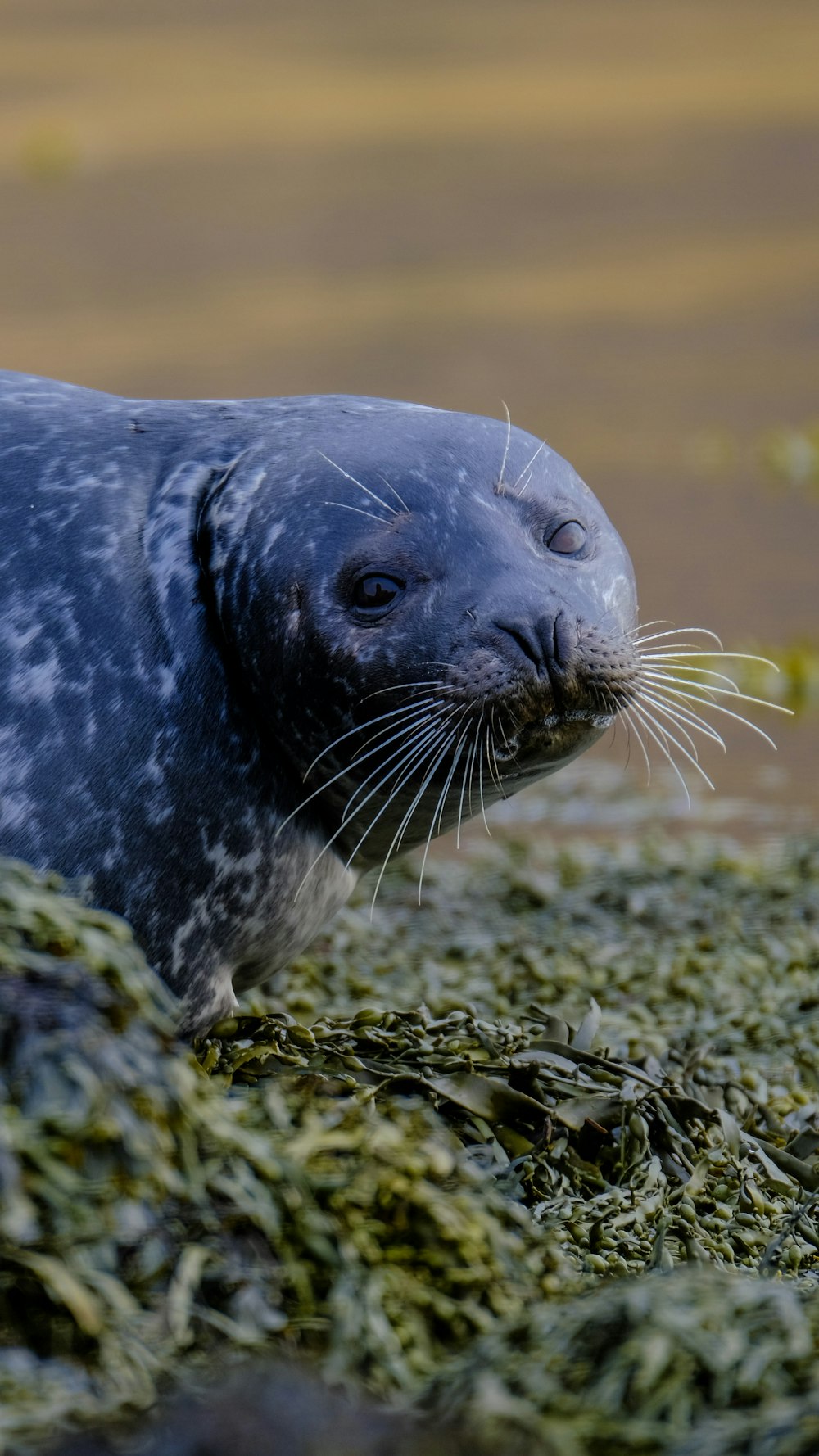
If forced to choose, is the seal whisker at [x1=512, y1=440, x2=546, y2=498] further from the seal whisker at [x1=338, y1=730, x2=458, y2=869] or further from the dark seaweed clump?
the dark seaweed clump

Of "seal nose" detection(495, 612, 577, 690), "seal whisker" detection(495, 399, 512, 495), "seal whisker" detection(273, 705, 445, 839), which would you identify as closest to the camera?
"seal nose" detection(495, 612, 577, 690)

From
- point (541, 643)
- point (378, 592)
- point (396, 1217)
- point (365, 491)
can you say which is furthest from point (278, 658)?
point (396, 1217)

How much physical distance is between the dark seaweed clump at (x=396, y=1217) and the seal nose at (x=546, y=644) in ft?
2.02

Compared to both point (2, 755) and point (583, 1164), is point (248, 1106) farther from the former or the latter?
point (2, 755)

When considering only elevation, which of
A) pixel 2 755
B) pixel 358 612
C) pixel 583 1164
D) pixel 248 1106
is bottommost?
pixel 583 1164

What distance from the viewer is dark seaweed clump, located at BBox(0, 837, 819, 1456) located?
70.7 inches

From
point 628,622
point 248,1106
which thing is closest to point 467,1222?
point 248,1106

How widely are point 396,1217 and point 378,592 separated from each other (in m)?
1.16

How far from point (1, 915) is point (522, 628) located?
1.01m

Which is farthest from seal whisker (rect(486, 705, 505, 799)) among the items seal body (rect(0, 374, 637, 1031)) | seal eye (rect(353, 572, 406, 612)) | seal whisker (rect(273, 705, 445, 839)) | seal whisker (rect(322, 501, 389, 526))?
seal whisker (rect(322, 501, 389, 526))

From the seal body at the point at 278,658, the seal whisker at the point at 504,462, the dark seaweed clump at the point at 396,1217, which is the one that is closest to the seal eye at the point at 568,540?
the seal body at the point at 278,658

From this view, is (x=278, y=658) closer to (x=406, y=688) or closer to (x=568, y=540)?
(x=406, y=688)

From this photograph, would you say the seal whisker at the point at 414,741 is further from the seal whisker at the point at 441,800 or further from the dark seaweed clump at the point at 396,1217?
the dark seaweed clump at the point at 396,1217

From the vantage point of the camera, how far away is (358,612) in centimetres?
303
